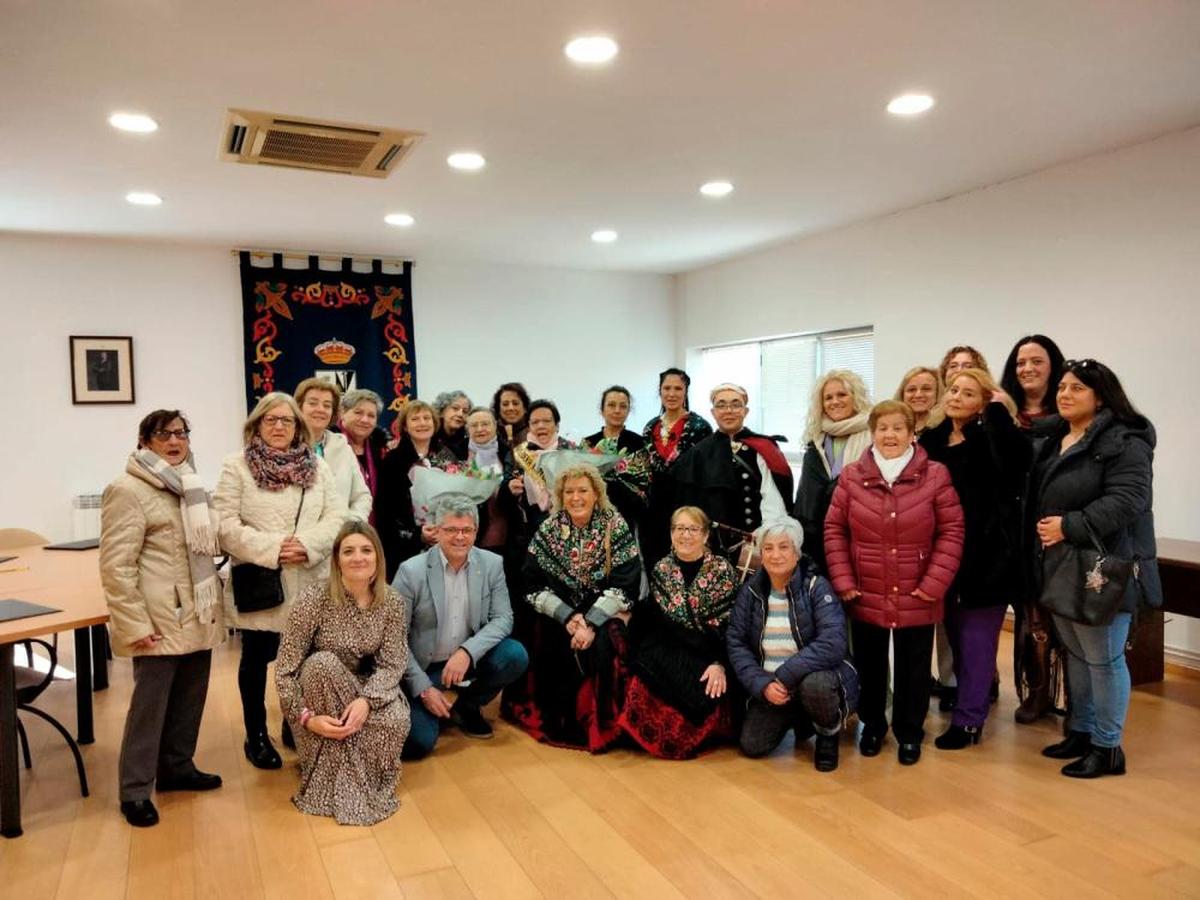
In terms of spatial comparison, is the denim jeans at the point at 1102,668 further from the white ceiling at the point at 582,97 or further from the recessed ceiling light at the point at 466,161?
the recessed ceiling light at the point at 466,161

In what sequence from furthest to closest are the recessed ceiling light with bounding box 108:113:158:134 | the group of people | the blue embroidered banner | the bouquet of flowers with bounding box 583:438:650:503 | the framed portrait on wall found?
the blue embroidered banner, the framed portrait on wall, the bouquet of flowers with bounding box 583:438:650:503, the recessed ceiling light with bounding box 108:113:158:134, the group of people

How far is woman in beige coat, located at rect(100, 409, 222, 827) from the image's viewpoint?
258cm

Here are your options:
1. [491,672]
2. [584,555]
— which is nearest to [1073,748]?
[584,555]

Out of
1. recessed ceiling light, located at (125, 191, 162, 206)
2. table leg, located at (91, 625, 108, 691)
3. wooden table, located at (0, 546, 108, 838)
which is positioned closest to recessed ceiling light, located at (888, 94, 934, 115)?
wooden table, located at (0, 546, 108, 838)

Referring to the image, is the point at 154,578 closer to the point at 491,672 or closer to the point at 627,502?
the point at 491,672

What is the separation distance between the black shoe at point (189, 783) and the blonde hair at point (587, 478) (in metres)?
1.54

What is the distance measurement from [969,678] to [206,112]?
3.66 metres

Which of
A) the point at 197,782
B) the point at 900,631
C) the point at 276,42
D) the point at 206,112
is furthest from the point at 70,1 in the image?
the point at 900,631

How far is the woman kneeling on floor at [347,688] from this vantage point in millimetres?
2764

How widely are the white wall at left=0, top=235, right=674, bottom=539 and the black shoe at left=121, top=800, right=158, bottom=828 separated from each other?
3988 mm

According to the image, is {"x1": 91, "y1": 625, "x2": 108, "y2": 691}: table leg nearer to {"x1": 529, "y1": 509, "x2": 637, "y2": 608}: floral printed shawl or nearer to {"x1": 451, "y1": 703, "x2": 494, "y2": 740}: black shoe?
{"x1": 451, "y1": 703, "x2": 494, "y2": 740}: black shoe

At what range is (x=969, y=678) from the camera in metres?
3.22

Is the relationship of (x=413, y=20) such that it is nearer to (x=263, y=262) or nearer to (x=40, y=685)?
(x=40, y=685)

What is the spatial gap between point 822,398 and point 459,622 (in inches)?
65.9
